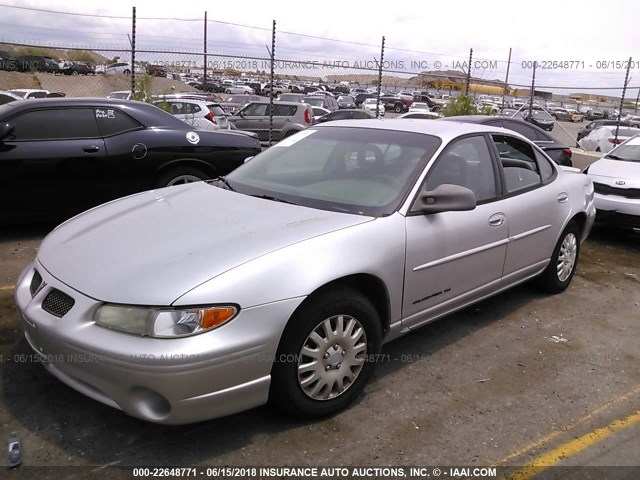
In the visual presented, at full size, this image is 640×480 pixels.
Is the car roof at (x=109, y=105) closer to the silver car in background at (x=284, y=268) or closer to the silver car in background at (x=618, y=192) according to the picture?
the silver car in background at (x=284, y=268)

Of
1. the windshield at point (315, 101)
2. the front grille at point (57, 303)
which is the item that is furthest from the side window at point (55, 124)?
the windshield at point (315, 101)

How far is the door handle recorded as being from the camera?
3939 millimetres

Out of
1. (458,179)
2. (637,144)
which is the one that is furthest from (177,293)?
(637,144)

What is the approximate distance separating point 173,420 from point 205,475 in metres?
0.29

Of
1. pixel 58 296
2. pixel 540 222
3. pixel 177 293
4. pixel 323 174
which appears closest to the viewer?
pixel 177 293

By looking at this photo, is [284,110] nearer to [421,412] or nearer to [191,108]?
[191,108]

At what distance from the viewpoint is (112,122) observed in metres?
6.23

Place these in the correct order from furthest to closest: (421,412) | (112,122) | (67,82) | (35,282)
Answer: (67,82) < (112,122) < (421,412) < (35,282)

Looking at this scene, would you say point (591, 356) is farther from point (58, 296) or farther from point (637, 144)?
point (637, 144)

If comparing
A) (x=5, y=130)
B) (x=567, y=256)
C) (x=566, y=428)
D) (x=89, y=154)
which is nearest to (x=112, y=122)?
(x=89, y=154)

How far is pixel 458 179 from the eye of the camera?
12.7 feet

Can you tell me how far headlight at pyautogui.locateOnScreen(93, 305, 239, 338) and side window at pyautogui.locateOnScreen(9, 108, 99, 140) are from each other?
407 centimetres

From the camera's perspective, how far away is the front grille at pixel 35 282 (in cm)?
298

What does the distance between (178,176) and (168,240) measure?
3.71 metres
